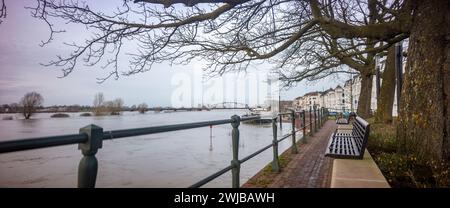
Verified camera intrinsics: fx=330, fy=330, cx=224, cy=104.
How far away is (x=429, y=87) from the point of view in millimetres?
5086

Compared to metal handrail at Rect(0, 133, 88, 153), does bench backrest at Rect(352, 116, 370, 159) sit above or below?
below

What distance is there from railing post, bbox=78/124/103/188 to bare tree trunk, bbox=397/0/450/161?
4762 mm

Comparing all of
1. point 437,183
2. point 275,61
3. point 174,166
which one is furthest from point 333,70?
point 437,183

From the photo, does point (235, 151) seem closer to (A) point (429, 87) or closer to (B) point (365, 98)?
(A) point (429, 87)

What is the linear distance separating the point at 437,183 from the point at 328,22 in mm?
4642

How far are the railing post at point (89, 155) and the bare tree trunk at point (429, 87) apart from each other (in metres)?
4.76

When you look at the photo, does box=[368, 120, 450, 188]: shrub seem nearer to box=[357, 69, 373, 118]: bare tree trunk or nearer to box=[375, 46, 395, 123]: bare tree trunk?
box=[375, 46, 395, 123]: bare tree trunk

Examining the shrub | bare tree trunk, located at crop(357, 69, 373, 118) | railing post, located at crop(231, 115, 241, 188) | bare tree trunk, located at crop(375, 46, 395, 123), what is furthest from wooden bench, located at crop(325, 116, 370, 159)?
bare tree trunk, located at crop(357, 69, 373, 118)

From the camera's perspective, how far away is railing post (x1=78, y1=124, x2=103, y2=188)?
64.2 inches

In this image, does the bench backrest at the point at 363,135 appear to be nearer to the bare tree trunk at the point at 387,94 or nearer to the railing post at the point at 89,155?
the railing post at the point at 89,155

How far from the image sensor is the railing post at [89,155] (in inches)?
64.2
